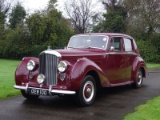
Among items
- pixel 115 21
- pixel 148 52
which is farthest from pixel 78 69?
pixel 115 21

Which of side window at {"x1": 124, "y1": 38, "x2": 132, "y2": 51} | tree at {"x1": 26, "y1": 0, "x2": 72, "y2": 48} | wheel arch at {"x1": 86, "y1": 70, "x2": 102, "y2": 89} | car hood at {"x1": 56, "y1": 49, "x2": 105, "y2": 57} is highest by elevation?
tree at {"x1": 26, "y1": 0, "x2": 72, "y2": 48}

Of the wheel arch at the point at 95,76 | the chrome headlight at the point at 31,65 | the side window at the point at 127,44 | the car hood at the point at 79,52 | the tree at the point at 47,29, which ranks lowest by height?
the wheel arch at the point at 95,76

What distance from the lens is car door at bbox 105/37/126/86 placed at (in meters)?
8.56

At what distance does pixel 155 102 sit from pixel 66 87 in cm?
252

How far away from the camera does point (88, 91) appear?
7.42m

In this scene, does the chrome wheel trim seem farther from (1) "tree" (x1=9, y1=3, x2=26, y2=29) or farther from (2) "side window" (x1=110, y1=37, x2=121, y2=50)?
(1) "tree" (x1=9, y1=3, x2=26, y2=29)

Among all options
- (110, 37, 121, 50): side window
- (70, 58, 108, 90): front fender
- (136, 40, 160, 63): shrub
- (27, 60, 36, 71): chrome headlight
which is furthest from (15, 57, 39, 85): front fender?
(136, 40, 160, 63): shrub

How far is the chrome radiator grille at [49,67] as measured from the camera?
7138 mm

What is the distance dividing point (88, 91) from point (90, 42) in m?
2.00

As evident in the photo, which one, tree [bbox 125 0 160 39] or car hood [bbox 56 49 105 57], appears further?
tree [bbox 125 0 160 39]

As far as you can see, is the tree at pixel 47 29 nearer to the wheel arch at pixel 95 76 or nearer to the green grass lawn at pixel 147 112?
the wheel arch at pixel 95 76

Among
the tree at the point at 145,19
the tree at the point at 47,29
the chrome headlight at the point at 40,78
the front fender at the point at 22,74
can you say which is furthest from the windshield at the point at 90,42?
the tree at the point at 47,29

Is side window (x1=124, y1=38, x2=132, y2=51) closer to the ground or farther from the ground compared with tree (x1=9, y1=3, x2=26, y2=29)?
closer to the ground

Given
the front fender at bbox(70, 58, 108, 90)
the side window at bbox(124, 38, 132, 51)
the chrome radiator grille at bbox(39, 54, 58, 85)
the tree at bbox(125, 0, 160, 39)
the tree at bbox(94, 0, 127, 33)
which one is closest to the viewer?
the front fender at bbox(70, 58, 108, 90)
